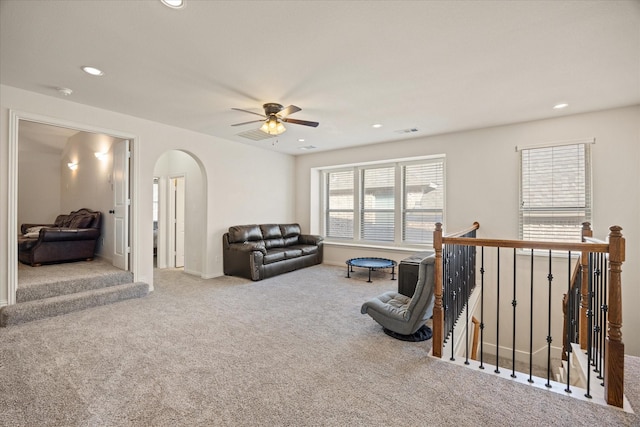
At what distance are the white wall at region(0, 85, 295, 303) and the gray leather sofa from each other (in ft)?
1.00

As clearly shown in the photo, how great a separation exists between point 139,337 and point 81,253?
3416mm

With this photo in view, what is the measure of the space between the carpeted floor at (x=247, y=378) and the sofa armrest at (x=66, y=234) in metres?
2.12

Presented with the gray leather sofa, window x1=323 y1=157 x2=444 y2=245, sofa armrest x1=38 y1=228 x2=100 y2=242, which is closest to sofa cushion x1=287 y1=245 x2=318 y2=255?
the gray leather sofa

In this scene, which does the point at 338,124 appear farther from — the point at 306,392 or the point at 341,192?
the point at 306,392

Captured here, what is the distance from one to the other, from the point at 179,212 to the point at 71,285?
279 centimetres

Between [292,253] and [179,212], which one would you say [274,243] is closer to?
[292,253]

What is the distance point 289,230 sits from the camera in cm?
687

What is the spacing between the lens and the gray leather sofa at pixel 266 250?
5.31 m

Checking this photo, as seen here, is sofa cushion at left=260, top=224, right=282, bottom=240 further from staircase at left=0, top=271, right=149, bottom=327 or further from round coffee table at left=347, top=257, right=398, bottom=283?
staircase at left=0, top=271, right=149, bottom=327

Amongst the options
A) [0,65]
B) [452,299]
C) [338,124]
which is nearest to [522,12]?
[452,299]

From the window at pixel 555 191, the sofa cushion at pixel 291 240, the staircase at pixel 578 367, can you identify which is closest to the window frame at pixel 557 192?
the window at pixel 555 191

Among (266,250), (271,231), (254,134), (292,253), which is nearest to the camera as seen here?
(254,134)

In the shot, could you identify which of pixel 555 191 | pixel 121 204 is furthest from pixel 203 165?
pixel 555 191

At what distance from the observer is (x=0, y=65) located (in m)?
2.86
